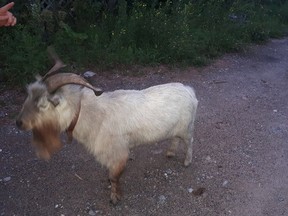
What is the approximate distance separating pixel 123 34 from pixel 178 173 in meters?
3.51

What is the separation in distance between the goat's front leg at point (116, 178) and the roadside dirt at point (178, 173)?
8 centimetres

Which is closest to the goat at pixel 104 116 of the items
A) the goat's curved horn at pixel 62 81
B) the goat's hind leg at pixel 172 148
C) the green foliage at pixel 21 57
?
the goat's curved horn at pixel 62 81

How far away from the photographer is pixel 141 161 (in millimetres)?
4418

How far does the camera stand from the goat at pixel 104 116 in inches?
121

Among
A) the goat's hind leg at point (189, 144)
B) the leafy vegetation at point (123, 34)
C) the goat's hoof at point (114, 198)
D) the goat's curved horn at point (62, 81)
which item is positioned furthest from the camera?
the leafy vegetation at point (123, 34)

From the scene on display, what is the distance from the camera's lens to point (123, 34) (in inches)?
277

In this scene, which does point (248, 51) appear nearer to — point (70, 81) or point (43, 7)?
point (43, 7)

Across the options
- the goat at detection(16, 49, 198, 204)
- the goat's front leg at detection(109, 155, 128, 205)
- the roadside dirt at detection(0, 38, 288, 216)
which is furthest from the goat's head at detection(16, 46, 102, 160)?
the roadside dirt at detection(0, 38, 288, 216)

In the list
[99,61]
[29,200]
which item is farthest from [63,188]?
[99,61]

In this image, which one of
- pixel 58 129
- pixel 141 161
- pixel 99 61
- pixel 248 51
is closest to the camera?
pixel 58 129

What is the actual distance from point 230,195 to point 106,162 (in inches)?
52.2

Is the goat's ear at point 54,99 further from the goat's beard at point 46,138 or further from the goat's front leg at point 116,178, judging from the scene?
the goat's front leg at point 116,178

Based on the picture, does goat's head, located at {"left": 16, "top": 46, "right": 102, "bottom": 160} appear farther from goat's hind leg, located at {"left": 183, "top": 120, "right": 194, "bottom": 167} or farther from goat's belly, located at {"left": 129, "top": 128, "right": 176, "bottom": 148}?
goat's hind leg, located at {"left": 183, "top": 120, "right": 194, "bottom": 167}

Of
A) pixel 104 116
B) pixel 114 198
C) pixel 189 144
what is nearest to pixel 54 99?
pixel 104 116
